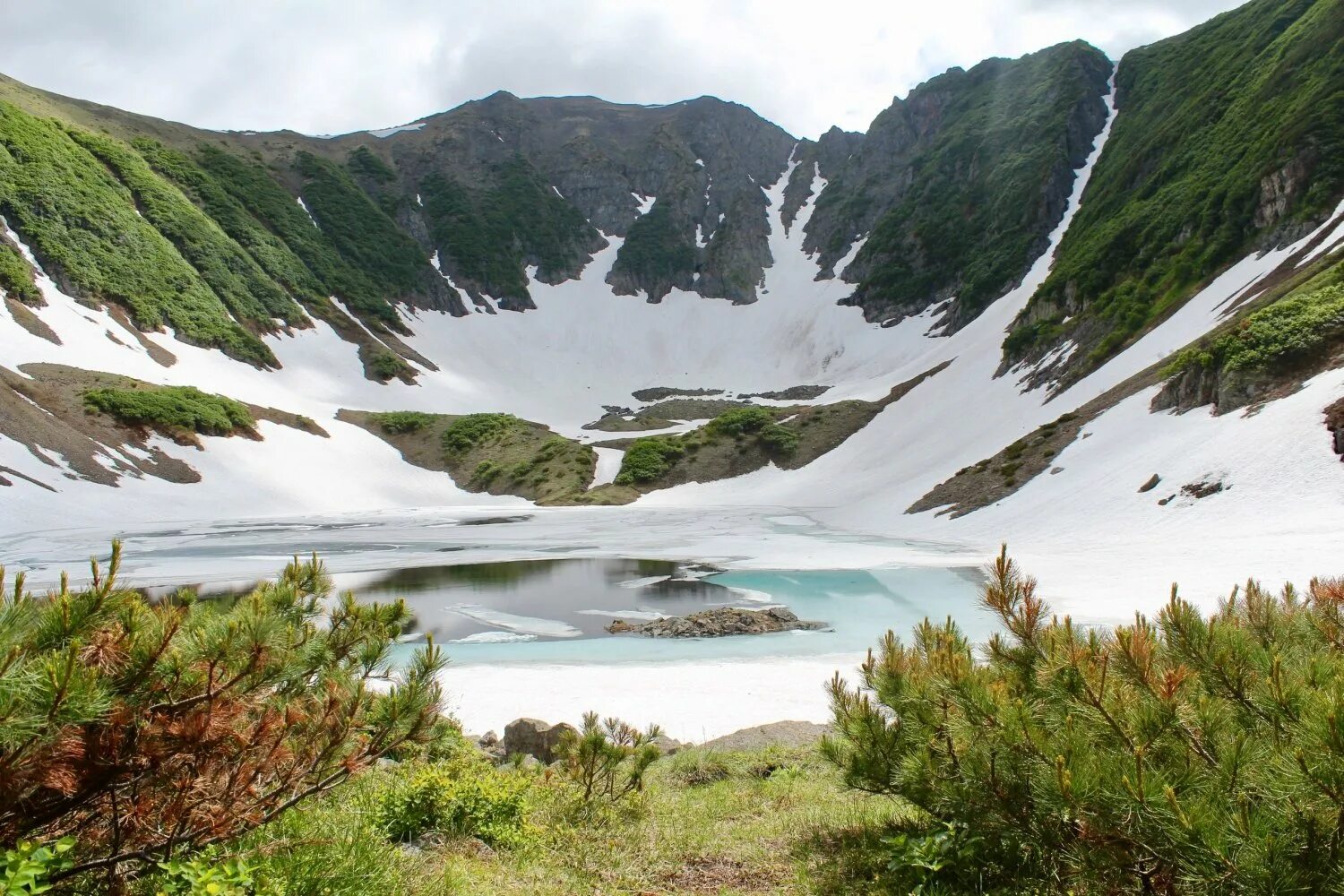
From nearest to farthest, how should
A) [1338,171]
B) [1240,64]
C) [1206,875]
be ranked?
[1206,875]
[1338,171]
[1240,64]

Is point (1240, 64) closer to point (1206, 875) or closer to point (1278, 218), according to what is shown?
point (1278, 218)

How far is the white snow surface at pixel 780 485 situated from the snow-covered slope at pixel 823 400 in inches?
7.3

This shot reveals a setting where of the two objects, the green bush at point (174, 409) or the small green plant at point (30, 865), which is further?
the green bush at point (174, 409)

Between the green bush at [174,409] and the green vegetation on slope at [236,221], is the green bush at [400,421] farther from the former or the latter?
the green vegetation on slope at [236,221]

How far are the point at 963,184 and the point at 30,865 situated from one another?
136m

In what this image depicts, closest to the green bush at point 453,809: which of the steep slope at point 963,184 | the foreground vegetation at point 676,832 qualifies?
the foreground vegetation at point 676,832

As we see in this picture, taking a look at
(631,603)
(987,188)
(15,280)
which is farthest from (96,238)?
(987,188)

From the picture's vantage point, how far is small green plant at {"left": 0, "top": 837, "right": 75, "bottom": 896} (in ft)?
7.52

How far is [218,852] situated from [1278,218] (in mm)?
61690

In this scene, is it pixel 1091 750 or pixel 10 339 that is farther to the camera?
pixel 10 339

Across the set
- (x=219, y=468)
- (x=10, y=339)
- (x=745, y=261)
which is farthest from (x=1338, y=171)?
(x=745, y=261)

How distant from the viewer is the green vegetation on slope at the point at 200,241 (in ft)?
296

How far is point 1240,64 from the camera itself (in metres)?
69.6

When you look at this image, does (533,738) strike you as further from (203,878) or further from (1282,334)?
(1282,334)
